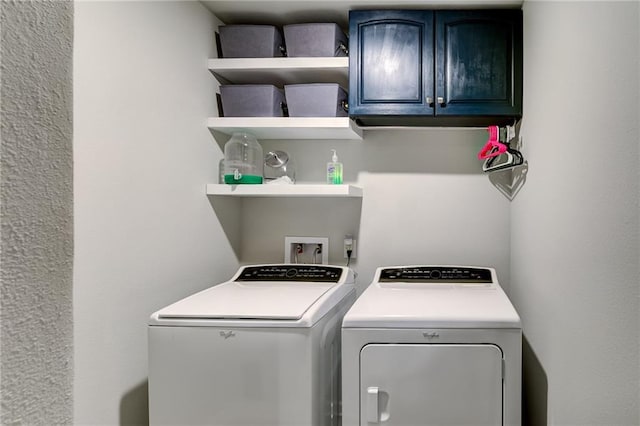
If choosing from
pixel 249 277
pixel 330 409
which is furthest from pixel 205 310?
pixel 249 277

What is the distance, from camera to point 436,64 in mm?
2645

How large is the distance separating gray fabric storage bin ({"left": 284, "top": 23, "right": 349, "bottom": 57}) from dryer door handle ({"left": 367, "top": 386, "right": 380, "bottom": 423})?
5.45 feet

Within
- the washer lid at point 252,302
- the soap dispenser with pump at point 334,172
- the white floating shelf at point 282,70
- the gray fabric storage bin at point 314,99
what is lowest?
the washer lid at point 252,302

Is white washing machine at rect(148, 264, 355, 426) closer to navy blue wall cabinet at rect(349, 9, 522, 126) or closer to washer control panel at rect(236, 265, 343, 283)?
washer control panel at rect(236, 265, 343, 283)

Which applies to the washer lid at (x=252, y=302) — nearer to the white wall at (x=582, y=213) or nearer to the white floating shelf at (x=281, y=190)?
the white floating shelf at (x=281, y=190)

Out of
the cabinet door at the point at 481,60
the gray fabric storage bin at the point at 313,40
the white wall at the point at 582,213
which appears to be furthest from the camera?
the gray fabric storage bin at the point at 313,40

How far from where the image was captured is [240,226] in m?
3.21

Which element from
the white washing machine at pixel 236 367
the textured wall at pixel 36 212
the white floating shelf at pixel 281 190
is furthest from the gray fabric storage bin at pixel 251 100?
the textured wall at pixel 36 212

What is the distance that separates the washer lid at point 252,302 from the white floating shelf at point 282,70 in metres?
1.08

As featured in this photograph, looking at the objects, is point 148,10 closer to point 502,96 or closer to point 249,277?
point 249,277

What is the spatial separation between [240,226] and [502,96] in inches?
63.4

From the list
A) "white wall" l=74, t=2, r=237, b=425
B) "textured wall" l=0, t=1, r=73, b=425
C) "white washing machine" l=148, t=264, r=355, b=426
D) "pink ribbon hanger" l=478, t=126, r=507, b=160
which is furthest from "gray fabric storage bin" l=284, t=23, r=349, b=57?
"textured wall" l=0, t=1, r=73, b=425

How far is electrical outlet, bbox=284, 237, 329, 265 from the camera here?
10.2ft

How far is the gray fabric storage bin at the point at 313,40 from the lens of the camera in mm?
2730
